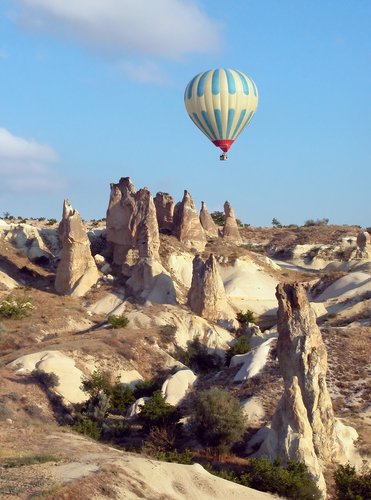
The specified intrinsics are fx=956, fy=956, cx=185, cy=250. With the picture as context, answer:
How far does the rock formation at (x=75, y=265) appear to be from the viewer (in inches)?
1805

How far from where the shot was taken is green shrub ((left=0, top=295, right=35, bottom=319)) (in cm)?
4131

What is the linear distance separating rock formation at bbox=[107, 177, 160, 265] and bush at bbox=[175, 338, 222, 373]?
9.27 metres

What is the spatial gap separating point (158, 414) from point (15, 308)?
→ 16592mm

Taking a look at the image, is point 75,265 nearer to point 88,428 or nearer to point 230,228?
point 230,228

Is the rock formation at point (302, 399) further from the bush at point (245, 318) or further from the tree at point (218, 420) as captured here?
the bush at point (245, 318)

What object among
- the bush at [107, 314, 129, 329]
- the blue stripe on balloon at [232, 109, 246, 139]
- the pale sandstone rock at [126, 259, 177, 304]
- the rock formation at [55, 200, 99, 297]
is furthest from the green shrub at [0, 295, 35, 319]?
the blue stripe on balloon at [232, 109, 246, 139]

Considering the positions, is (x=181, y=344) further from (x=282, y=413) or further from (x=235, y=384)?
(x=282, y=413)

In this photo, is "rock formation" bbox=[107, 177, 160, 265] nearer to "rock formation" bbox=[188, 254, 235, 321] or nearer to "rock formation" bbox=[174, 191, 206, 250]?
"rock formation" bbox=[174, 191, 206, 250]

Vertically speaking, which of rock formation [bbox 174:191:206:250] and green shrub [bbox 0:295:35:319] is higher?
rock formation [bbox 174:191:206:250]

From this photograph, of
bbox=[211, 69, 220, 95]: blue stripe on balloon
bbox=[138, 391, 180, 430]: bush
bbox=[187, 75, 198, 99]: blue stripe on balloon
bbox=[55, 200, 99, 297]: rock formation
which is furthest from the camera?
bbox=[55, 200, 99, 297]: rock formation

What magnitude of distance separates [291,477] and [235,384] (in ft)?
34.5

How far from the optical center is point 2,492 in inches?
592

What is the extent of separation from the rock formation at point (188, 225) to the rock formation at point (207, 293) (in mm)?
9394

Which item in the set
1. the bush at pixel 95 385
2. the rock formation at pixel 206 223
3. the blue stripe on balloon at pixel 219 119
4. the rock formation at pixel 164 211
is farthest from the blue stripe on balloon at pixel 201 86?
the bush at pixel 95 385
